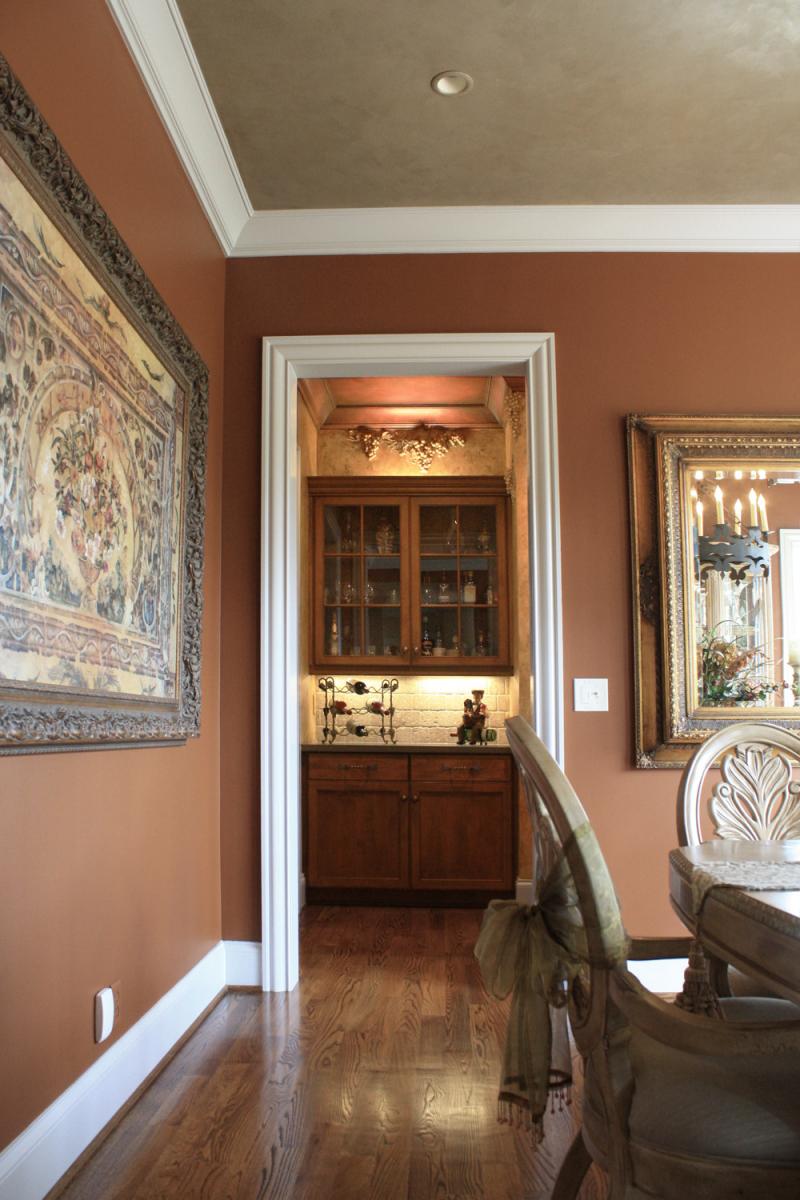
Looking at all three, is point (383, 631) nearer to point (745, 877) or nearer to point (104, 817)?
point (104, 817)

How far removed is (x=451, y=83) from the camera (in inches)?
118

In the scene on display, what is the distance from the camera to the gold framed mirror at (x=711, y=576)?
359 cm

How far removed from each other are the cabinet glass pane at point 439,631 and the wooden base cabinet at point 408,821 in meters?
0.80

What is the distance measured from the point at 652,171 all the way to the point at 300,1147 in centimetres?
324

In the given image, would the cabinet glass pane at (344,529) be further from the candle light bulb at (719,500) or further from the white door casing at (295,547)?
the candle light bulb at (719,500)

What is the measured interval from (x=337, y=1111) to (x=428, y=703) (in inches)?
144

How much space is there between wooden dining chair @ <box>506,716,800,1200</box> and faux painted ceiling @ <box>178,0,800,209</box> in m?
2.28

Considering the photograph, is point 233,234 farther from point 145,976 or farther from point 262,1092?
point 262,1092

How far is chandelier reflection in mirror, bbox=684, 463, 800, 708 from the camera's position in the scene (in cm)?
361

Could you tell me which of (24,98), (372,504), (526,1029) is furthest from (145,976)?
(372,504)

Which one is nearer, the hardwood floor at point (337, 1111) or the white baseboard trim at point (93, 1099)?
the white baseboard trim at point (93, 1099)

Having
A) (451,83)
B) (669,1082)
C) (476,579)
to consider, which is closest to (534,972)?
(669,1082)

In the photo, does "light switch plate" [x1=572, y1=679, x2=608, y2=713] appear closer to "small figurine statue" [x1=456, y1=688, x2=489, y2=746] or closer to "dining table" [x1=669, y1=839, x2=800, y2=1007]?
"dining table" [x1=669, y1=839, x2=800, y2=1007]

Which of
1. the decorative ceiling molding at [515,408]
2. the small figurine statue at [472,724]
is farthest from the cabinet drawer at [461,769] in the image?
the decorative ceiling molding at [515,408]
